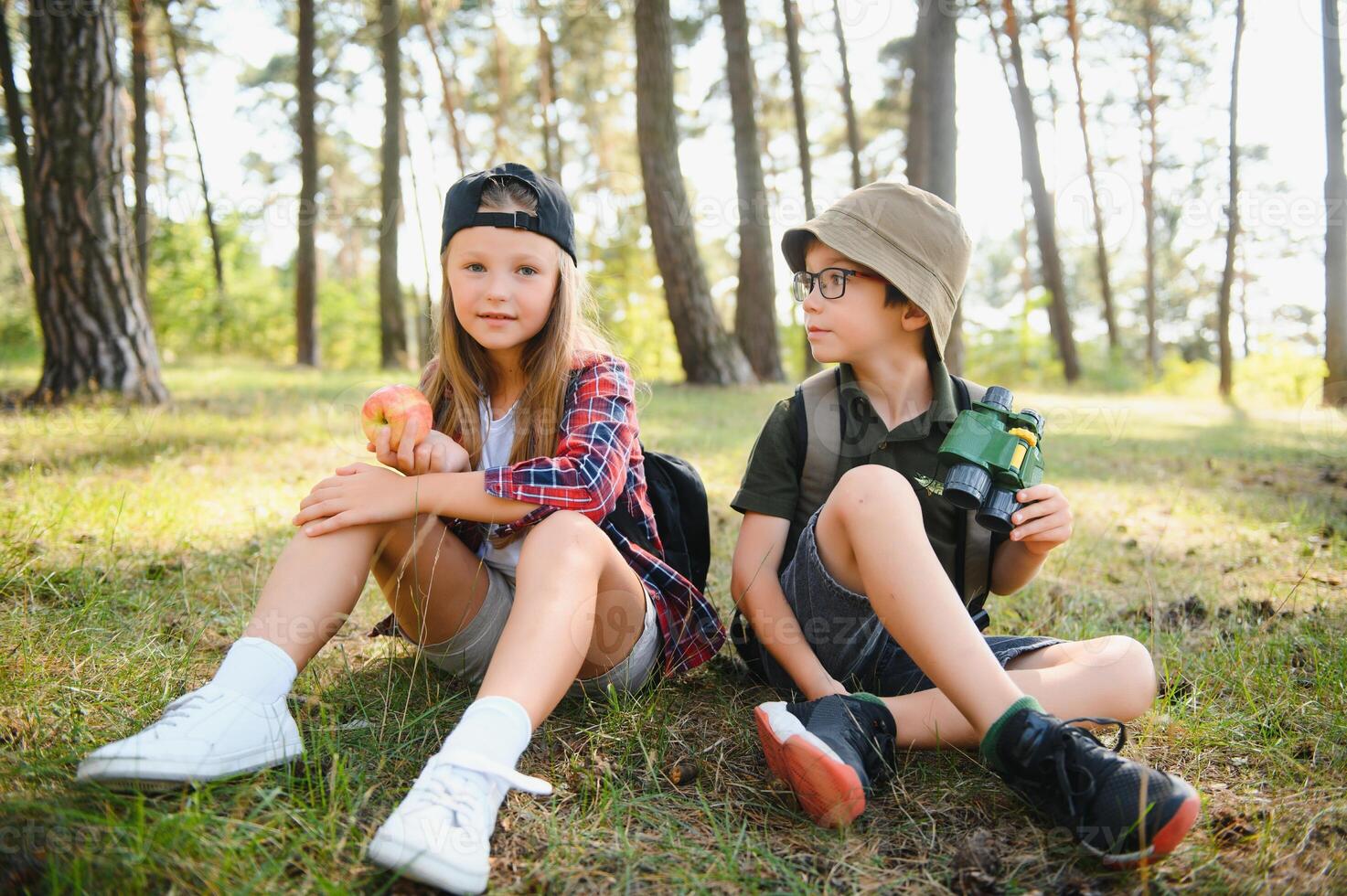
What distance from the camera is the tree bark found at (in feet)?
45.3

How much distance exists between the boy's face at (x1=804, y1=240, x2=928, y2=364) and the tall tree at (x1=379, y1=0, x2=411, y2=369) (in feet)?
34.5

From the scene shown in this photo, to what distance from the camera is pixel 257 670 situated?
1.54 m

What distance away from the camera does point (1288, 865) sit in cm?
138

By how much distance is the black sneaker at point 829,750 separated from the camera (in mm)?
1468

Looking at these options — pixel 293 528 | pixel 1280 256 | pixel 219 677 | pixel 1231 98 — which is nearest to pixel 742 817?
pixel 219 677

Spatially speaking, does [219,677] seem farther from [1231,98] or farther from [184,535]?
[1231,98]

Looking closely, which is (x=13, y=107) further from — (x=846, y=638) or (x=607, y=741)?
(x=846, y=638)

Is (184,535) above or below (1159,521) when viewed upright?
above

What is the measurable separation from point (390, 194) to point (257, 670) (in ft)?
36.2

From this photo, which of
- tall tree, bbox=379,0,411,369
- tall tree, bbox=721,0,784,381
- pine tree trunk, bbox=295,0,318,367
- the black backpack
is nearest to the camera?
the black backpack

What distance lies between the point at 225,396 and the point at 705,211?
4007mm

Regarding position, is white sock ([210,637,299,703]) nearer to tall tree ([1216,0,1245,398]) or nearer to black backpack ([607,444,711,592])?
black backpack ([607,444,711,592])

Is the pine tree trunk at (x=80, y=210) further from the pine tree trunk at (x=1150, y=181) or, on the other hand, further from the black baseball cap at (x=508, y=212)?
the pine tree trunk at (x=1150, y=181)

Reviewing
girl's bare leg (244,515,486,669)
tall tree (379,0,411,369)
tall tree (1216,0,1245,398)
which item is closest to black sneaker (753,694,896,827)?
girl's bare leg (244,515,486,669)
